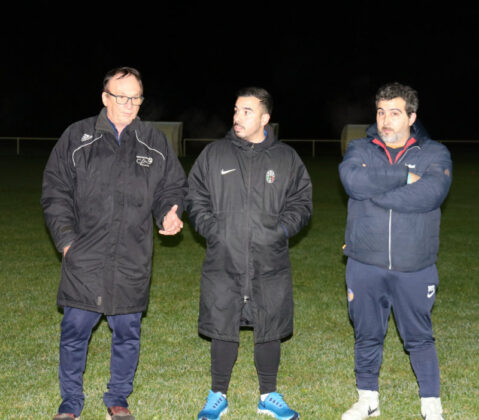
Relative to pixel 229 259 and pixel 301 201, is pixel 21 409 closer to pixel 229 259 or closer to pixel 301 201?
pixel 229 259

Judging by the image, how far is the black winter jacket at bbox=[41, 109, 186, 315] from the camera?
3.70m

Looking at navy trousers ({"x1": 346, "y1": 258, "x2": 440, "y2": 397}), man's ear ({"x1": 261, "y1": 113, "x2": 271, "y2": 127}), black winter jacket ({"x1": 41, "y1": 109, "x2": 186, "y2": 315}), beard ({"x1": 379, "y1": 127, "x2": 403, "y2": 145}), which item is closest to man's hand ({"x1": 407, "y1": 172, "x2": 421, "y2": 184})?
beard ({"x1": 379, "y1": 127, "x2": 403, "y2": 145})

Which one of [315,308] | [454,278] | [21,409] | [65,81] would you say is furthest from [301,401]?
[65,81]

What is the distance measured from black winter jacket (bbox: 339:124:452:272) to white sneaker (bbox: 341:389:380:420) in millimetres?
813

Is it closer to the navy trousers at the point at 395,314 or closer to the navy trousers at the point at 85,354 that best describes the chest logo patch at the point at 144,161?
the navy trousers at the point at 85,354

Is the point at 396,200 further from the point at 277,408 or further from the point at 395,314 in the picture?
the point at 277,408

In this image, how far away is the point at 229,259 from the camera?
3859mm

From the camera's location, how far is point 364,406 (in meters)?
3.99

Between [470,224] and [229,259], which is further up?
[229,259]

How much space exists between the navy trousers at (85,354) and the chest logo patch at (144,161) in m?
0.86

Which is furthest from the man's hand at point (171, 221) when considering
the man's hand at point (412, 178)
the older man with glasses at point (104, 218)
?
the man's hand at point (412, 178)

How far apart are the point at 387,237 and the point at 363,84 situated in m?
57.4

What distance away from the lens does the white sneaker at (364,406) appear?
396 cm

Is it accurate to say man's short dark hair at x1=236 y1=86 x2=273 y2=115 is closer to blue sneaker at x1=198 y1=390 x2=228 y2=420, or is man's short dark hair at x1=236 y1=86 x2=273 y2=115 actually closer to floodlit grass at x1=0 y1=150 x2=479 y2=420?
blue sneaker at x1=198 y1=390 x2=228 y2=420
